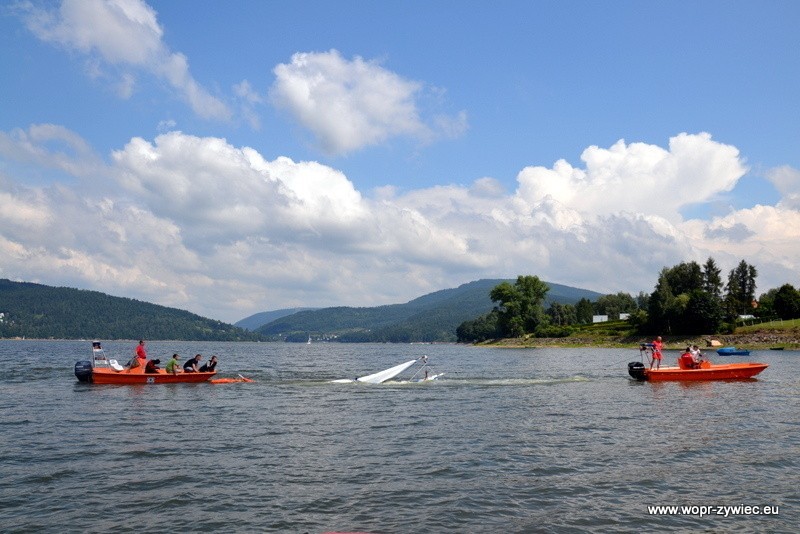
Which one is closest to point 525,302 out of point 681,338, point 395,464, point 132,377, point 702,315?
point 681,338

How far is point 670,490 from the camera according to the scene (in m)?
15.8

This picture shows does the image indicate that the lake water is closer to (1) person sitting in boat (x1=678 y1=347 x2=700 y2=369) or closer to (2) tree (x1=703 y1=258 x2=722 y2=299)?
(1) person sitting in boat (x1=678 y1=347 x2=700 y2=369)

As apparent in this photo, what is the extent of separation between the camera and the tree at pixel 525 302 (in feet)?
560

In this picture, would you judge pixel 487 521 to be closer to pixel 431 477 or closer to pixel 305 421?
pixel 431 477

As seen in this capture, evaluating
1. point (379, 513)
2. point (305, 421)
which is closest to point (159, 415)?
point (305, 421)

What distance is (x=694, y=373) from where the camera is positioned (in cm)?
4606

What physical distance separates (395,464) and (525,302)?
157714 mm

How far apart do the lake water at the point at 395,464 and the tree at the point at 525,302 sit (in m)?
137

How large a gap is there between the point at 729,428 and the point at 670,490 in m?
11.4

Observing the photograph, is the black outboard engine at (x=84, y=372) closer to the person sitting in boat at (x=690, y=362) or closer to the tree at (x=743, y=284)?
the person sitting in boat at (x=690, y=362)

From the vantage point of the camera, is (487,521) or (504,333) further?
(504,333)

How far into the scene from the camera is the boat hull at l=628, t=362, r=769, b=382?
45750 millimetres

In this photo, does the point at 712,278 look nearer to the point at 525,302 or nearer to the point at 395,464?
the point at 525,302

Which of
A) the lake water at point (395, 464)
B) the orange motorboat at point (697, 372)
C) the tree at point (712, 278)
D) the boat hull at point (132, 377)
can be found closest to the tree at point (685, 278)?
the tree at point (712, 278)
